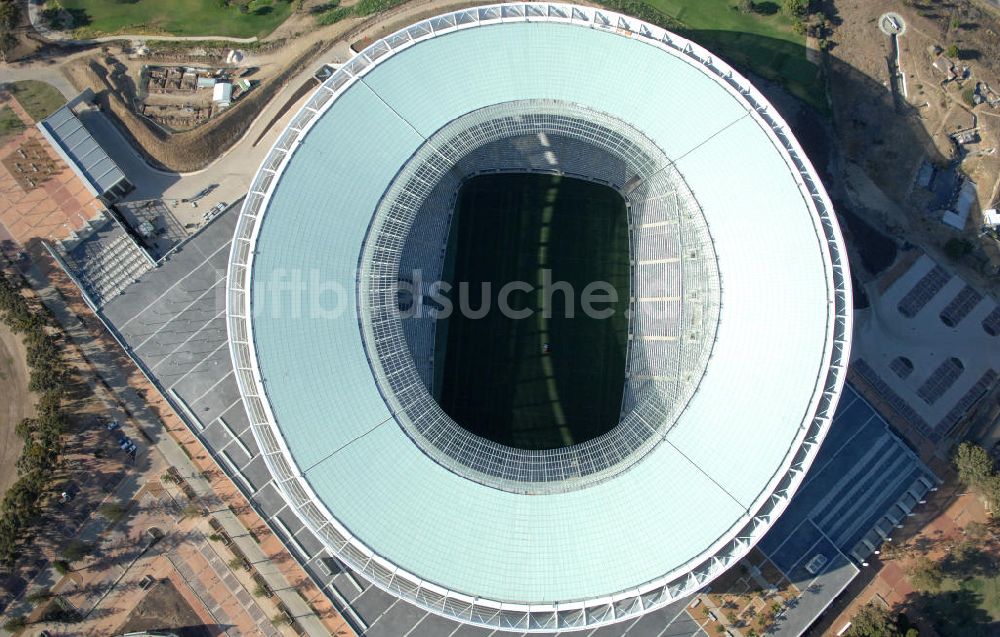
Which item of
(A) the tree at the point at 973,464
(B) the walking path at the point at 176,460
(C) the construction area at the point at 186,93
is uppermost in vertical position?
(C) the construction area at the point at 186,93

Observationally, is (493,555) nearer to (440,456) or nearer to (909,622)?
(440,456)

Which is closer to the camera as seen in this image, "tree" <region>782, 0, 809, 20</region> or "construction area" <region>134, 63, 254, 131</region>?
"construction area" <region>134, 63, 254, 131</region>

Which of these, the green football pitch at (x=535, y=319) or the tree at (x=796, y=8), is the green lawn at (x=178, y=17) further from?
the tree at (x=796, y=8)

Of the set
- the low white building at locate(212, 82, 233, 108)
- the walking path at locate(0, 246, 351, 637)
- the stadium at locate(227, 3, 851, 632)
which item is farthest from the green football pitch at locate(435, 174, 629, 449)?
the low white building at locate(212, 82, 233, 108)

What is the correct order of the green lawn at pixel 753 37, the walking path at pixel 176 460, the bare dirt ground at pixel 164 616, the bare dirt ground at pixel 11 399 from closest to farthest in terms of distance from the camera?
the walking path at pixel 176 460, the bare dirt ground at pixel 164 616, the bare dirt ground at pixel 11 399, the green lawn at pixel 753 37

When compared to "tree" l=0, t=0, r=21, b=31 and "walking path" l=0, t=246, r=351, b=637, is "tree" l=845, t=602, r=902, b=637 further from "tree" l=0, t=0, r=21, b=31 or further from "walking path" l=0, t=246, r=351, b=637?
"tree" l=0, t=0, r=21, b=31

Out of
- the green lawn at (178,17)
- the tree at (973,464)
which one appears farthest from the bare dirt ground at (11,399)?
the tree at (973,464)

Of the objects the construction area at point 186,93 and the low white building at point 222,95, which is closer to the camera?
the low white building at point 222,95
